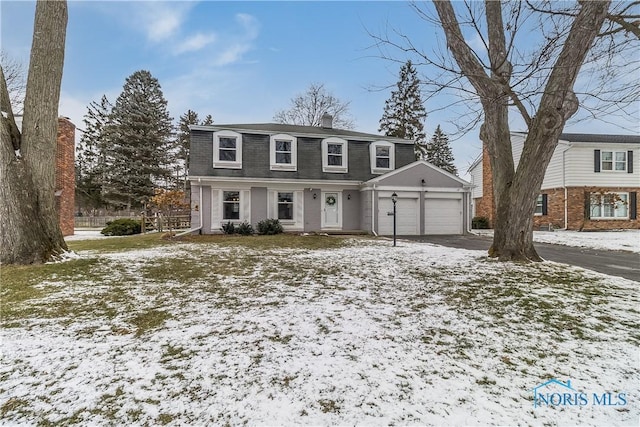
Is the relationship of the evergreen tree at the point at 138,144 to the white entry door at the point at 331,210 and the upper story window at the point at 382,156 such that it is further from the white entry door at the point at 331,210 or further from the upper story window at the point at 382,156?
the upper story window at the point at 382,156

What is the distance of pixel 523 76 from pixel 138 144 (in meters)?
32.5

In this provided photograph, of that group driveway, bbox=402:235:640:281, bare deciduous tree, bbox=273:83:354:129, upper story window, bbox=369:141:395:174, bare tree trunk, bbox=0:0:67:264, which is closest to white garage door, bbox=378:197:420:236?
upper story window, bbox=369:141:395:174

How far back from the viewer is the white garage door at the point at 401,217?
1386 centimetres

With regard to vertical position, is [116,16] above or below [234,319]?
above

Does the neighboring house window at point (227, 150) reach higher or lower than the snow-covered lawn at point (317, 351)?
higher

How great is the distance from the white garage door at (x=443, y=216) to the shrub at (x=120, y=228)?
1574cm

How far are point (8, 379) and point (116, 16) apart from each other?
35.0 ft

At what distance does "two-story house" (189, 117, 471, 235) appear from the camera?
44.4ft

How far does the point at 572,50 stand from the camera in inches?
218

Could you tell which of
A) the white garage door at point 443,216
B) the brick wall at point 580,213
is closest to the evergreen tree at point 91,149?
the white garage door at point 443,216

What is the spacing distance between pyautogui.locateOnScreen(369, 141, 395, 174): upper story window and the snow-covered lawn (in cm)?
1074

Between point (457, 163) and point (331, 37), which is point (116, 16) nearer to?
point (331, 37)

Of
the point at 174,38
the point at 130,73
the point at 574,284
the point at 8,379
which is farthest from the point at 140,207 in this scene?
the point at 574,284

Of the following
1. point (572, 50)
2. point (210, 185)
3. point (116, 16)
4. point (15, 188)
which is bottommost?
point (15, 188)
